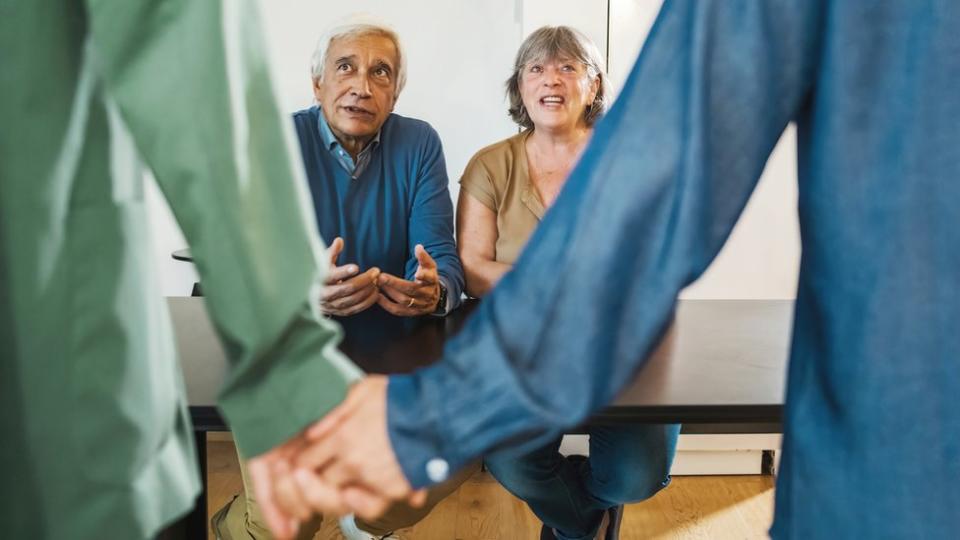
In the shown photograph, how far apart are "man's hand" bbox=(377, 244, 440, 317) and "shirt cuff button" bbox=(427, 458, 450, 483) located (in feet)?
3.21

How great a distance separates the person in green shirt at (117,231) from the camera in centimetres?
64

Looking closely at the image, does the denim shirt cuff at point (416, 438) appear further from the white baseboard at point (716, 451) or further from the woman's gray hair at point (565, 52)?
the white baseboard at point (716, 451)

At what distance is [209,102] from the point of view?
647 mm

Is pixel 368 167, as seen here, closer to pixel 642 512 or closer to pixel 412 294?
pixel 412 294

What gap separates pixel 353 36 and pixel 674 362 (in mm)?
1223

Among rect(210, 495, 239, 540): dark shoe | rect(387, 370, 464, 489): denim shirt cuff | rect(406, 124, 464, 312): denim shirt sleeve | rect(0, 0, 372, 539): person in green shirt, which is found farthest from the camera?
rect(406, 124, 464, 312): denim shirt sleeve

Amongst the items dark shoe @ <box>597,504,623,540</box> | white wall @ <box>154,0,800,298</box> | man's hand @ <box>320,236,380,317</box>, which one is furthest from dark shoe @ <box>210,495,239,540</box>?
white wall @ <box>154,0,800,298</box>

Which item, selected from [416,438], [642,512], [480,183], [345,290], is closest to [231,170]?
[416,438]

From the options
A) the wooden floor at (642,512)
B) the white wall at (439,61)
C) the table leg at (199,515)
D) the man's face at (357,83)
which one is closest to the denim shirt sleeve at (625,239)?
the table leg at (199,515)

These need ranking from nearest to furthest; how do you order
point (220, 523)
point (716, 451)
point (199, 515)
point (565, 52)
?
point (199, 515) < point (220, 523) < point (565, 52) < point (716, 451)

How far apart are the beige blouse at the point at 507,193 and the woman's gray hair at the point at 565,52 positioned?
0.16m

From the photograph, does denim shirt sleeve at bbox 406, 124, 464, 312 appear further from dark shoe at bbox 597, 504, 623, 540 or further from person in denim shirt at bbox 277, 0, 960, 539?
person in denim shirt at bbox 277, 0, 960, 539

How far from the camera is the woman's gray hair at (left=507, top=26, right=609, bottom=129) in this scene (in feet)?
7.45

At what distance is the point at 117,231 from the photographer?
0.66 m
